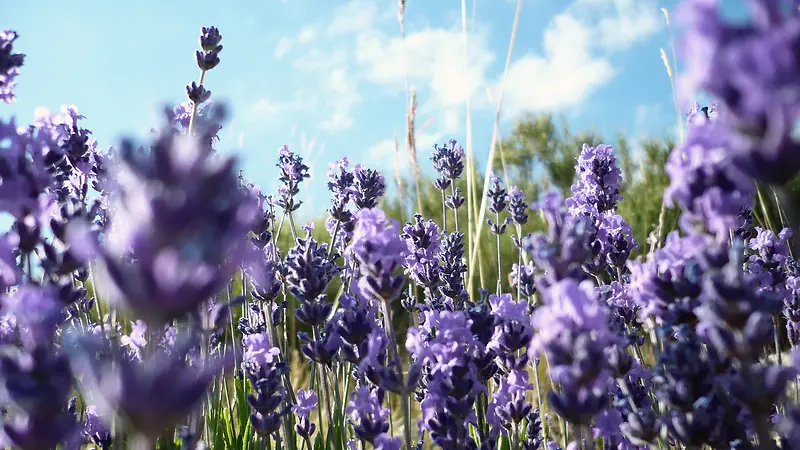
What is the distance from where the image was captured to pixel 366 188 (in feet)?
10.5

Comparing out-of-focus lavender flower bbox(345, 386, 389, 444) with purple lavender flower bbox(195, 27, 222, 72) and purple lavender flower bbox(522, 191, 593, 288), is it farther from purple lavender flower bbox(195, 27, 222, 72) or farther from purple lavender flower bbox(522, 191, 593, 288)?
purple lavender flower bbox(195, 27, 222, 72)

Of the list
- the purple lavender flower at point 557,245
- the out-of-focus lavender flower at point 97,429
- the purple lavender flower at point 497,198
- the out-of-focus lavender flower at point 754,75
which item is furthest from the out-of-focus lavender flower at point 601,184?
the out-of-focus lavender flower at point 97,429

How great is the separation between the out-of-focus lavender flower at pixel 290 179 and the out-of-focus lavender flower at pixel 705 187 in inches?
107

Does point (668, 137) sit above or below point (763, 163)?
above

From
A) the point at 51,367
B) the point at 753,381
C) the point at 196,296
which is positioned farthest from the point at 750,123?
the point at 51,367

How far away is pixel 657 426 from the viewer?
1.38 metres

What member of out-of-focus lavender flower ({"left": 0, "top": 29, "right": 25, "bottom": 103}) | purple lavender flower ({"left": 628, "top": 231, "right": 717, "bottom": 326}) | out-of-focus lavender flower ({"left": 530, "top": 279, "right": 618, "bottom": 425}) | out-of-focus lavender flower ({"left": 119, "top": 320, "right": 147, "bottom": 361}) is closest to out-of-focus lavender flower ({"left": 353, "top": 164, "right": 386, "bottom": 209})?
out-of-focus lavender flower ({"left": 119, "top": 320, "right": 147, "bottom": 361})

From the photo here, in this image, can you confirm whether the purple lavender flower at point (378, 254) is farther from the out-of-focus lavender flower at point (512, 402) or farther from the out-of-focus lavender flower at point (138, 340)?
the out-of-focus lavender flower at point (138, 340)

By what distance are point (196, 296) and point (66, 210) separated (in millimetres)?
1168

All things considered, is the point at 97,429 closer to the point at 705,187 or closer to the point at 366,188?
the point at 366,188

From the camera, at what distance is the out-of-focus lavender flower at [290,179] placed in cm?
361

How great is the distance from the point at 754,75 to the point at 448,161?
127 inches

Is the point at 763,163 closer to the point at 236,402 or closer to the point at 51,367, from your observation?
the point at 51,367

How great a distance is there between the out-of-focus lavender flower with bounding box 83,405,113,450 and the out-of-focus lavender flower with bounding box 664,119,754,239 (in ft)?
6.60
